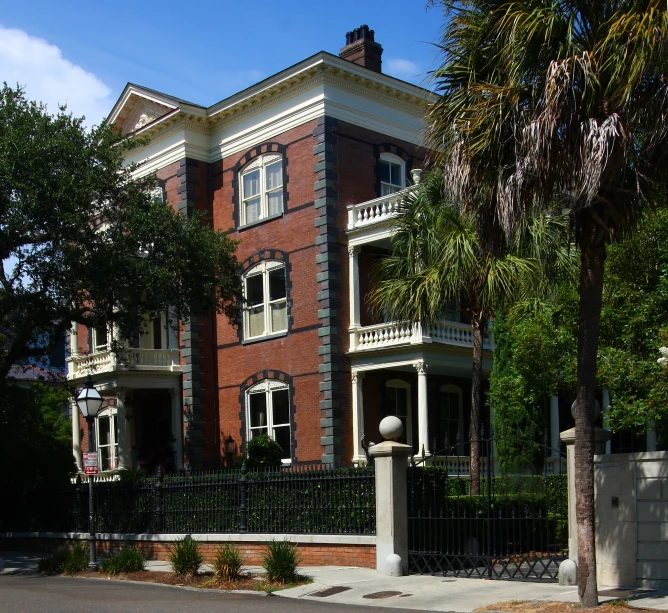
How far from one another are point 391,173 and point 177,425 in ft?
35.1

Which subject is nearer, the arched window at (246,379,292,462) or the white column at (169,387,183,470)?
the arched window at (246,379,292,462)

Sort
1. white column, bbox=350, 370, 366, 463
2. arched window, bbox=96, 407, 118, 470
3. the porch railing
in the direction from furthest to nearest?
arched window, bbox=96, 407, 118, 470
white column, bbox=350, 370, 366, 463
the porch railing

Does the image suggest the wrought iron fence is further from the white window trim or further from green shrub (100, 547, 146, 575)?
the white window trim

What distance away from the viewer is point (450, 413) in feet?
102

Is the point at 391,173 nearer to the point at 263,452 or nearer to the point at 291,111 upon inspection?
the point at 291,111

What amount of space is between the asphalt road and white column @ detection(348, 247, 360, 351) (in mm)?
12680

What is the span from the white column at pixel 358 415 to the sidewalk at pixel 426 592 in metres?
11.3

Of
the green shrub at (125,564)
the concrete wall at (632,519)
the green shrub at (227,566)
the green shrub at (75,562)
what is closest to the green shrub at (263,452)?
the green shrub at (75,562)

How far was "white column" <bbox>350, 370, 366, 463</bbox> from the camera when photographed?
27844 millimetres

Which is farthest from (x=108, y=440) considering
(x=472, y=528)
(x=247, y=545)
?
(x=472, y=528)

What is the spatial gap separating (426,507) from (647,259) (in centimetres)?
542

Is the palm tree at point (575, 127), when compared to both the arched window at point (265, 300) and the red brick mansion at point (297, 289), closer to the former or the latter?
the red brick mansion at point (297, 289)

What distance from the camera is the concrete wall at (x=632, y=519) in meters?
12.8

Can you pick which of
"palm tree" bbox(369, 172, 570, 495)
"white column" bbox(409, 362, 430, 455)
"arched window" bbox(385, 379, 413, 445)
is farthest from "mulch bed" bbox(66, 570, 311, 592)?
"arched window" bbox(385, 379, 413, 445)
